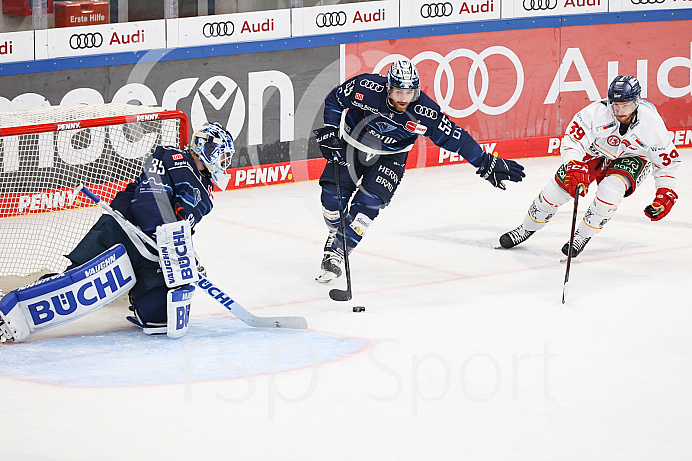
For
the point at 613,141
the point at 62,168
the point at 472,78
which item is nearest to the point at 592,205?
the point at 613,141

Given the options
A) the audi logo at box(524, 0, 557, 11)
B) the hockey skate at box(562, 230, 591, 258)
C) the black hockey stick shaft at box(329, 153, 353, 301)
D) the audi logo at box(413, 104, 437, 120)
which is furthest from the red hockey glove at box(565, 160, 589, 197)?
the audi logo at box(524, 0, 557, 11)

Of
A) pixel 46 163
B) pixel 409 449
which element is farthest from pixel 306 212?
pixel 409 449

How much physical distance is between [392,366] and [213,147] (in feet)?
4.03

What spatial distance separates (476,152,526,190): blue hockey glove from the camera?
205 inches

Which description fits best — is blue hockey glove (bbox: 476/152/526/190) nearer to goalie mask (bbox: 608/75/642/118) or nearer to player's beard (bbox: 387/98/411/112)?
player's beard (bbox: 387/98/411/112)

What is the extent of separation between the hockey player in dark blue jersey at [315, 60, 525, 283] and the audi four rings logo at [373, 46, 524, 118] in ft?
11.5

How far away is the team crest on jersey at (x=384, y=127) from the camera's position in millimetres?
5348

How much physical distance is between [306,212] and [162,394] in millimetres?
3783

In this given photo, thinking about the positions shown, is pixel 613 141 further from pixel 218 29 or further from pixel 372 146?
pixel 218 29

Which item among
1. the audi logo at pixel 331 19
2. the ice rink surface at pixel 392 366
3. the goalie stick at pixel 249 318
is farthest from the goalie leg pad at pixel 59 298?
the audi logo at pixel 331 19

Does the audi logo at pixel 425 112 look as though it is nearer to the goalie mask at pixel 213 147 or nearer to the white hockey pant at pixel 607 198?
the white hockey pant at pixel 607 198

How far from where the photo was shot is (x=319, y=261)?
591 centimetres

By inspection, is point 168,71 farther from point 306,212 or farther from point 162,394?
point 162,394

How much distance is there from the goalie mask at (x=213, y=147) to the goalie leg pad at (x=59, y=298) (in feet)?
1.79
